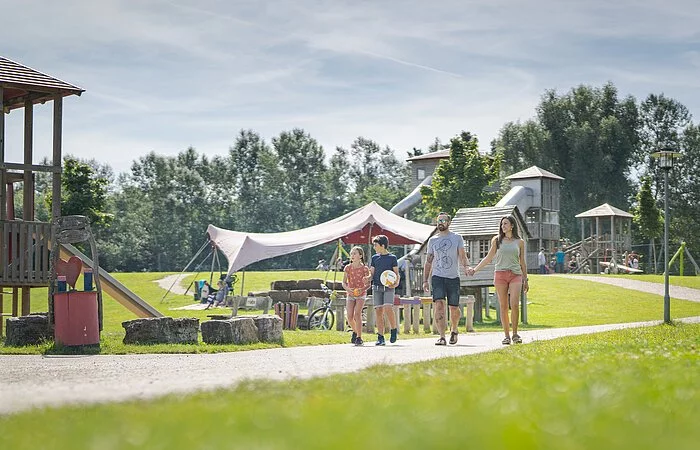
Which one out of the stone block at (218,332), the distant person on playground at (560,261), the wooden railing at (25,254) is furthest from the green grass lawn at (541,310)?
the distant person on playground at (560,261)

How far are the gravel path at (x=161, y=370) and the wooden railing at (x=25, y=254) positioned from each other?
24.4 ft

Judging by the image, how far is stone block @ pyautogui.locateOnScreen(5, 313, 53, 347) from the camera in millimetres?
17125

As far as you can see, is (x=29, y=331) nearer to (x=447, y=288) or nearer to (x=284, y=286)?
(x=447, y=288)

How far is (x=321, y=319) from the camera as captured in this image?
26938 mm

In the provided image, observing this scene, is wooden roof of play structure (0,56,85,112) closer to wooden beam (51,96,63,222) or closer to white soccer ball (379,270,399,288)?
wooden beam (51,96,63,222)

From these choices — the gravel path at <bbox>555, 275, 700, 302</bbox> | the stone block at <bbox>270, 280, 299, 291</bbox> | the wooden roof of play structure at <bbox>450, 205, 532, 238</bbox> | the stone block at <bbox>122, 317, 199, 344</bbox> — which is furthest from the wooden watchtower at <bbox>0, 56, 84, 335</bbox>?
the gravel path at <bbox>555, 275, 700, 302</bbox>

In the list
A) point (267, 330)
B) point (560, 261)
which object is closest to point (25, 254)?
point (267, 330)

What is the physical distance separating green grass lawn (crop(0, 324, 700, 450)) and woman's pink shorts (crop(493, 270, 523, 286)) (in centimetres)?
701

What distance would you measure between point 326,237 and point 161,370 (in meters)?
20.5

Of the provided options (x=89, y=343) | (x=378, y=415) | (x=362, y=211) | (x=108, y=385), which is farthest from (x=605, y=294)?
(x=378, y=415)

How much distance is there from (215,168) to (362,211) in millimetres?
71810

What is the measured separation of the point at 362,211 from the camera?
34.5m

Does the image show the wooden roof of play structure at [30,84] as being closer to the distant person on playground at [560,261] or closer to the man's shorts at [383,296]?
the man's shorts at [383,296]

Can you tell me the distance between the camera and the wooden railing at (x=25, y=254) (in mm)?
22172
